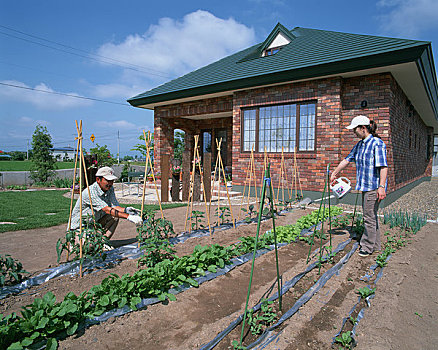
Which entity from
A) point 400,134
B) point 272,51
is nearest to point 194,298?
point 400,134

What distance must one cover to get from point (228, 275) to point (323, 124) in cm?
594

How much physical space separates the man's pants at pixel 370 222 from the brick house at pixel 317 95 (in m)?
3.99

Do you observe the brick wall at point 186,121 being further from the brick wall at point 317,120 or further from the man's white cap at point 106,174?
the man's white cap at point 106,174

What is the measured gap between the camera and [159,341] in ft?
6.59

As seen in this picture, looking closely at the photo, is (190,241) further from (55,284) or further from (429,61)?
(429,61)

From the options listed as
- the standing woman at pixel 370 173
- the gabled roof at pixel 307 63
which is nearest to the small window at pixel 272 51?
the gabled roof at pixel 307 63

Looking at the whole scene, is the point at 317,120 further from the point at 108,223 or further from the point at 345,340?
the point at 345,340

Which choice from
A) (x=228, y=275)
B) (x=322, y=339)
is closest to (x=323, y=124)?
(x=228, y=275)

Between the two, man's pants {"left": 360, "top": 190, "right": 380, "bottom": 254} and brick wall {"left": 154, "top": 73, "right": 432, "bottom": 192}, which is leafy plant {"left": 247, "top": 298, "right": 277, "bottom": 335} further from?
brick wall {"left": 154, "top": 73, "right": 432, "bottom": 192}

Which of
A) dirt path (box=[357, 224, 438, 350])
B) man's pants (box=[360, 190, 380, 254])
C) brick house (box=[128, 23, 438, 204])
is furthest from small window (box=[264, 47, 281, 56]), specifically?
dirt path (box=[357, 224, 438, 350])

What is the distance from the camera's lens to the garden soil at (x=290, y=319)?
202 centimetres

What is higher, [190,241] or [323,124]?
[323,124]

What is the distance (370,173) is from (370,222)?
2.21ft

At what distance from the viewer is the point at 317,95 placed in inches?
309
